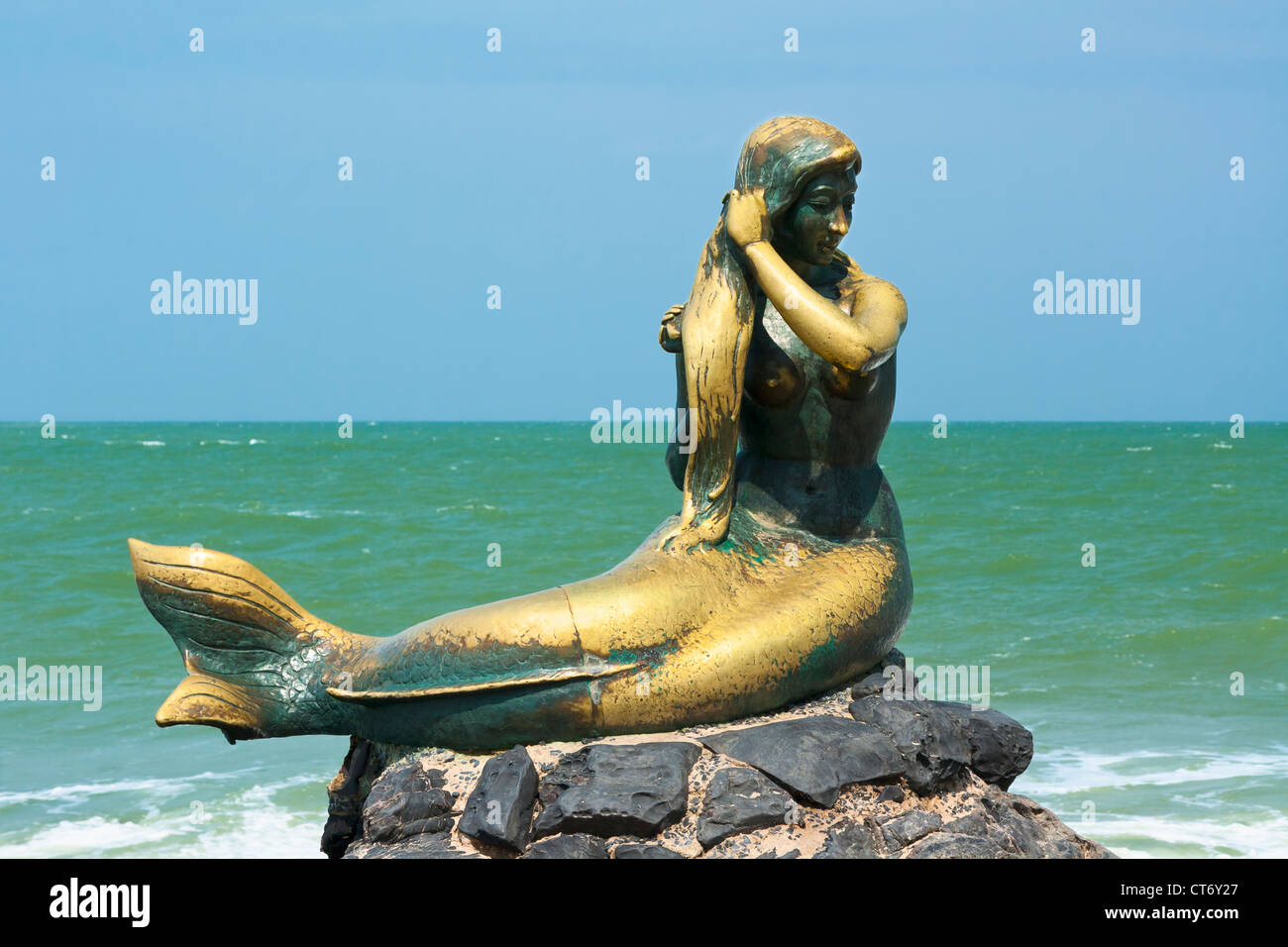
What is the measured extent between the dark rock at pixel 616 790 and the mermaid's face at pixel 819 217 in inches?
62.7

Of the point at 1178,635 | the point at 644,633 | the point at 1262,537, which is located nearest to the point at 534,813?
the point at 644,633

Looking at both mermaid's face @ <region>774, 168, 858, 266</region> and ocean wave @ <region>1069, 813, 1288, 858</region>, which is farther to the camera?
ocean wave @ <region>1069, 813, 1288, 858</region>

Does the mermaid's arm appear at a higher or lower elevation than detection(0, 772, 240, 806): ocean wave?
higher

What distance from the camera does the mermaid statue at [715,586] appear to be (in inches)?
156

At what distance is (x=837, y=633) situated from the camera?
4.18 m

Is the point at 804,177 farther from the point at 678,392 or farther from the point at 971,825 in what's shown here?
the point at 971,825

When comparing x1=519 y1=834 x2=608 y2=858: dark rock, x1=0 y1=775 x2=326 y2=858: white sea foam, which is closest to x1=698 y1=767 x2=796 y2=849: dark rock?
x1=519 y1=834 x2=608 y2=858: dark rock

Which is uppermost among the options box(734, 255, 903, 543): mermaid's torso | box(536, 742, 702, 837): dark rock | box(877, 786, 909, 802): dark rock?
box(734, 255, 903, 543): mermaid's torso

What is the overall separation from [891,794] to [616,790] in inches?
31.4

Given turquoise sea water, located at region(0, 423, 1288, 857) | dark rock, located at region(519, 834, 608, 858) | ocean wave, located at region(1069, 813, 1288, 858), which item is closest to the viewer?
dark rock, located at region(519, 834, 608, 858)

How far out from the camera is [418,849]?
12.2 ft

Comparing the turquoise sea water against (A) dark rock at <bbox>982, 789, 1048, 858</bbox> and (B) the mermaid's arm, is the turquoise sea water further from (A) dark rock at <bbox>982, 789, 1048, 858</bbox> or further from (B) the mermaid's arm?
(B) the mermaid's arm

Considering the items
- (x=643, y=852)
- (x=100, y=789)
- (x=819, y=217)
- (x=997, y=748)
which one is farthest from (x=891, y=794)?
(x=100, y=789)

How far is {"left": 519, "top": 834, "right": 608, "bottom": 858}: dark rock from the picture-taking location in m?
3.62
